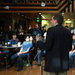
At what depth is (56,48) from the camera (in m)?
1.70

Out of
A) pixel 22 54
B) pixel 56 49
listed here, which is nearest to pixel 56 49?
pixel 56 49

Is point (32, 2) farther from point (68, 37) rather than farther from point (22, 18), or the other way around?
point (68, 37)

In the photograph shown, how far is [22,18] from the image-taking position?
42.0ft

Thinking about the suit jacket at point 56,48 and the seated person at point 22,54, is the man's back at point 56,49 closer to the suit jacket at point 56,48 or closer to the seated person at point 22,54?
the suit jacket at point 56,48

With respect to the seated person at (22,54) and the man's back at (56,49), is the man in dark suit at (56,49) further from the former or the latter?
the seated person at (22,54)

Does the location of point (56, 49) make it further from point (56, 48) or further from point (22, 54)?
point (22, 54)

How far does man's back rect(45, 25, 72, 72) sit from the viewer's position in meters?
1.68

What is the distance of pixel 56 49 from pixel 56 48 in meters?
0.01

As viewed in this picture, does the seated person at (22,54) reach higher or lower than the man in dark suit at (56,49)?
lower

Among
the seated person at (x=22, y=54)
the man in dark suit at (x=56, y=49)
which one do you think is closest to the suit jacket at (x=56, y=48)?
the man in dark suit at (x=56, y=49)

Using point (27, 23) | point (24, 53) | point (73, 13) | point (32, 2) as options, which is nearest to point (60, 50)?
point (24, 53)

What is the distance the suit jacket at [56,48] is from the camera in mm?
1684

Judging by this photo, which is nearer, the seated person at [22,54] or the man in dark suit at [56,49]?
the man in dark suit at [56,49]

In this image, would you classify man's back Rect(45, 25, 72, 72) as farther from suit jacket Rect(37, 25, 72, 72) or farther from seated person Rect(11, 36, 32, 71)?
seated person Rect(11, 36, 32, 71)
